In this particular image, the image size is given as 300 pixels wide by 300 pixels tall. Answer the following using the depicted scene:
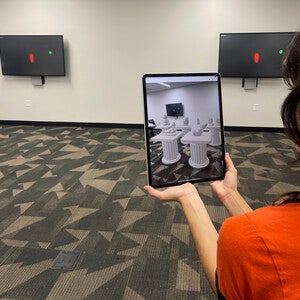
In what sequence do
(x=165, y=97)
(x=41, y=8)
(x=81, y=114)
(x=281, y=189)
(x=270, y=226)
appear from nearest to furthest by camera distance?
(x=270, y=226), (x=165, y=97), (x=281, y=189), (x=41, y=8), (x=81, y=114)

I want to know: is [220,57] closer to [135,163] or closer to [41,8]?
[135,163]

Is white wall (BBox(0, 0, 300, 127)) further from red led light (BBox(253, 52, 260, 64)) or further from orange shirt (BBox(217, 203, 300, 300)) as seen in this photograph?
orange shirt (BBox(217, 203, 300, 300))

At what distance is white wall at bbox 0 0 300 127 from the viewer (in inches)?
163

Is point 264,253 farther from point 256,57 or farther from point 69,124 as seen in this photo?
point 69,124

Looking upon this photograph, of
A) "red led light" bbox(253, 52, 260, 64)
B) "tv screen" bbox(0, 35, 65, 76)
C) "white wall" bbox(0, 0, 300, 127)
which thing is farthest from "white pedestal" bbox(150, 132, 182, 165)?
"tv screen" bbox(0, 35, 65, 76)

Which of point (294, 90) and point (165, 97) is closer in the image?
point (294, 90)

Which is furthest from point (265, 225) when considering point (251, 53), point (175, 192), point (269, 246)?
point (251, 53)

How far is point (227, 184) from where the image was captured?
2.73 ft

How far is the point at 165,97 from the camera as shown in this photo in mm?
779

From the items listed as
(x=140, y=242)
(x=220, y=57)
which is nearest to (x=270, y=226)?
(x=140, y=242)

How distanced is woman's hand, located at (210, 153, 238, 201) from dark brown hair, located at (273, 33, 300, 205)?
0.42 metres

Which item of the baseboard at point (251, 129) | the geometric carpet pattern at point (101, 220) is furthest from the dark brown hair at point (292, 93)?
the baseboard at point (251, 129)

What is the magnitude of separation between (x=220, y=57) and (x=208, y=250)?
157 inches

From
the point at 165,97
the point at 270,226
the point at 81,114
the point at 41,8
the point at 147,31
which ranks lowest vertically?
the point at 81,114
